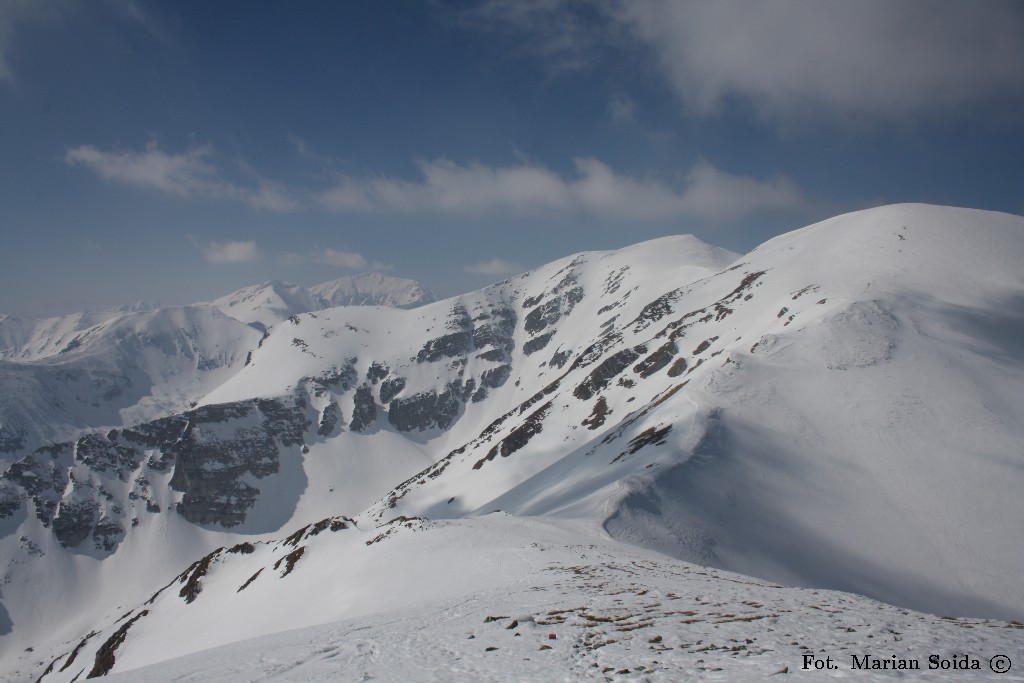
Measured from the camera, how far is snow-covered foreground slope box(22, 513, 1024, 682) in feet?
27.9

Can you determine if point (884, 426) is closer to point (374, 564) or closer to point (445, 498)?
point (374, 564)

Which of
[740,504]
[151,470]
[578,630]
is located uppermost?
[151,470]

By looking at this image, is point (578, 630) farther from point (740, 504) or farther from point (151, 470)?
point (151, 470)

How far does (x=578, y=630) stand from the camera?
36.8 feet

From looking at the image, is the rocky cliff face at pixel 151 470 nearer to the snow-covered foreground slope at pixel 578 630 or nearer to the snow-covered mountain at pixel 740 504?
the snow-covered mountain at pixel 740 504

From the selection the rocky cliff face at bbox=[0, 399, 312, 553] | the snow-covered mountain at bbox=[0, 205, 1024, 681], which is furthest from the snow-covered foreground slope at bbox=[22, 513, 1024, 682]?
the rocky cliff face at bbox=[0, 399, 312, 553]

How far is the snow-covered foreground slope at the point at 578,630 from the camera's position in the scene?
27.9ft

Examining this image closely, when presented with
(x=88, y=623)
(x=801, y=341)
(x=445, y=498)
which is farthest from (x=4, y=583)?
(x=801, y=341)

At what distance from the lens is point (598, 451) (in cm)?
5678

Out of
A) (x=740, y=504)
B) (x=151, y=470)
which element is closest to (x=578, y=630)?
(x=740, y=504)

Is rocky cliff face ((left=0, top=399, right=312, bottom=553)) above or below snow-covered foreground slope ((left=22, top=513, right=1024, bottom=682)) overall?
above

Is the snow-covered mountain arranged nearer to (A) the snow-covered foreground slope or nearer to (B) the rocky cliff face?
(A) the snow-covered foreground slope

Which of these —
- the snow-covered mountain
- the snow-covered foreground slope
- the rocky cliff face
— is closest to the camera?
the snow-covered foreground slope

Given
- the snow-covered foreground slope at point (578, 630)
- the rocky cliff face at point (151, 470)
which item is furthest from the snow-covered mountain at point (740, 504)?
the rocky cliff face at point (151, 470)
